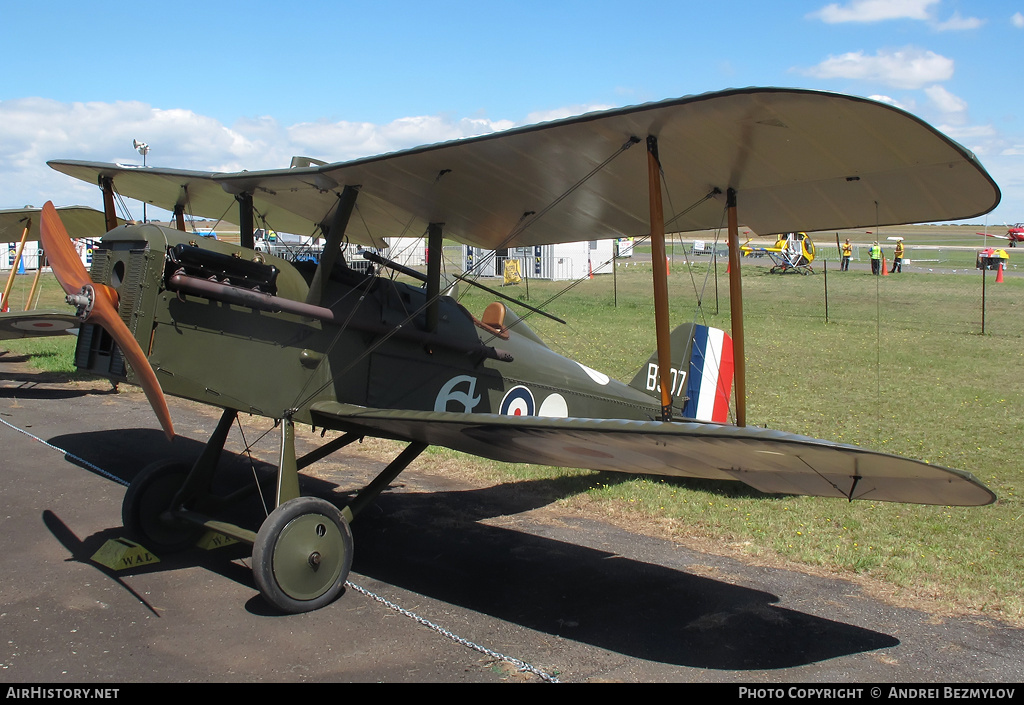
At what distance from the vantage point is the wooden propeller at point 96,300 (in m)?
4.43

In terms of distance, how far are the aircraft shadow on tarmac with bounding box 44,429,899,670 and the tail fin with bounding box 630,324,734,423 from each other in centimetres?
192

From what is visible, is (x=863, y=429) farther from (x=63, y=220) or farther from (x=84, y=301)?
(x=63, y=220)

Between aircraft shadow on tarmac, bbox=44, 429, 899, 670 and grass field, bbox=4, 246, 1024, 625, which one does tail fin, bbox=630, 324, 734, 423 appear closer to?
grass field, bbox=4, 246, 1024, 625

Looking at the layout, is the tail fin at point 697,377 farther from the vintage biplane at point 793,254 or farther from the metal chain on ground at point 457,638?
the vintage biplane at point 793,254

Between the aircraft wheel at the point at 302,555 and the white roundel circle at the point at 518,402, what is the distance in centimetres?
200

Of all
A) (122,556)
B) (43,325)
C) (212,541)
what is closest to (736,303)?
(212,541)

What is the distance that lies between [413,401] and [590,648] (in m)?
2.47

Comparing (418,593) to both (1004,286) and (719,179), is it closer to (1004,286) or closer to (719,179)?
(719,179)

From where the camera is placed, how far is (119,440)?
9203 mm

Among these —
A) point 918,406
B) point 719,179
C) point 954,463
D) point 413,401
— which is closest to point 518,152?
point 719,179

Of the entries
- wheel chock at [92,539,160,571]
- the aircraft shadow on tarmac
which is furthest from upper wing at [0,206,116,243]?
the aircraft shadow on tarmac

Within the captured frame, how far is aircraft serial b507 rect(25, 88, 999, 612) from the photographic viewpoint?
4051mm

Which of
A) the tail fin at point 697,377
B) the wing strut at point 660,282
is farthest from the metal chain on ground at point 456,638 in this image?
the tail fin at point 697,377

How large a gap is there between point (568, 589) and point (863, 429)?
5.73m
